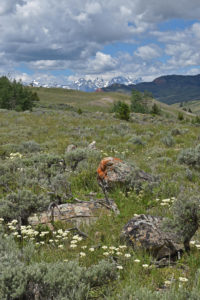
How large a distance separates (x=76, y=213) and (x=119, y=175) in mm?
2238

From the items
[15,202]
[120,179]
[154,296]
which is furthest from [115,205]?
[154,296]

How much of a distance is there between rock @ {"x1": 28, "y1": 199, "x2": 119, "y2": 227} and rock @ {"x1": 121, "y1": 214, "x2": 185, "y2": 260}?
1.35m

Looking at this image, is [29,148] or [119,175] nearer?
[119,175]

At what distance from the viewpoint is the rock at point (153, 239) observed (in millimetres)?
4379

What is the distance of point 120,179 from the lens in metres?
7.71

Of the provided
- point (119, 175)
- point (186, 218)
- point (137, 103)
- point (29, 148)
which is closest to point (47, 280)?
point (186, 218)

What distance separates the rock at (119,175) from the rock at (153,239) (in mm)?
2732

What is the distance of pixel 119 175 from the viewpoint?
7.84m

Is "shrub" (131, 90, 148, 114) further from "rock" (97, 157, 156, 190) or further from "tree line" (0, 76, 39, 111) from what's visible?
"rock" (97, 157, 156, 190)

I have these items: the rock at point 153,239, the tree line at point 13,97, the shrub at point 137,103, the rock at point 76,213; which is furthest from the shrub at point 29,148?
the shrub at point 137,103

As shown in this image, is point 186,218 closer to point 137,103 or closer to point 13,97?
point 13,97

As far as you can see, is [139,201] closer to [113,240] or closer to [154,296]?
[113,240]

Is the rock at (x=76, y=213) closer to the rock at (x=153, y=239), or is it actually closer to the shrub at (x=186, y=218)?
the rock at (x=153, y=239)

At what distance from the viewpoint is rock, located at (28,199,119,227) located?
5812 mm
